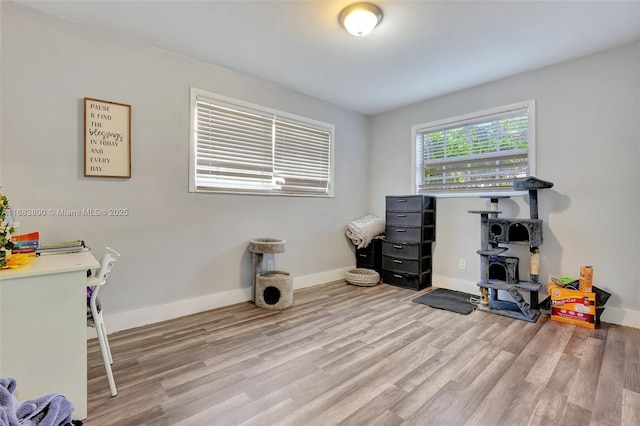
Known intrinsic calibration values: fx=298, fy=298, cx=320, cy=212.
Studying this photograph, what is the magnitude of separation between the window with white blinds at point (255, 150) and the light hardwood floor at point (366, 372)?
1347mm

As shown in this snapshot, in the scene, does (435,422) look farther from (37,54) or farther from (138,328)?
(37,54)

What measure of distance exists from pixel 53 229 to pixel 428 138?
3930 millimetres

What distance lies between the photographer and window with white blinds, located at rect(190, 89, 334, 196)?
2.87 metres

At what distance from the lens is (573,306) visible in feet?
8.44

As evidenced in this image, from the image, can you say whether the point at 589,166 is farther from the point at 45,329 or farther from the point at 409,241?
the point at 45,329

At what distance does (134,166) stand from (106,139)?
269 millimetres

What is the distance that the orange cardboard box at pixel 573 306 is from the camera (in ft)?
8.20

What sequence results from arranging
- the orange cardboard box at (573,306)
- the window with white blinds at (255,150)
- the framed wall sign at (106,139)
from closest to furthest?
the framed wall sign at (106,139) → the orange cardboard box at (573,306) → the window with white blinds at (255,150)

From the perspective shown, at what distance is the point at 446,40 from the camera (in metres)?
2.44

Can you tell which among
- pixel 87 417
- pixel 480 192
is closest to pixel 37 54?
pixel 87 417

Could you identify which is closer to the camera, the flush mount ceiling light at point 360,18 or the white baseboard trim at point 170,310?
the flush mount ceiling light at point 360,18

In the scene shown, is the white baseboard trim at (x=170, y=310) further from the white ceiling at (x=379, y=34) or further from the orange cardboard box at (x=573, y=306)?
the orange cardboard box at (x=573, y=306)

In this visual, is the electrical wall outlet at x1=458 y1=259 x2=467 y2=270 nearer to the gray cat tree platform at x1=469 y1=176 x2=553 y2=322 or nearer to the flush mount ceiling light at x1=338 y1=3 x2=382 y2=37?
the gray cat tree platform at x1=469 y1=176 x2=553 y2=322

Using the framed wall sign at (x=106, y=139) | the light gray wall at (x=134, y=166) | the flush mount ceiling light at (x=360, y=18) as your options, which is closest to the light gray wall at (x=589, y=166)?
the flush mount ceiling light at (x=360, y=18)
